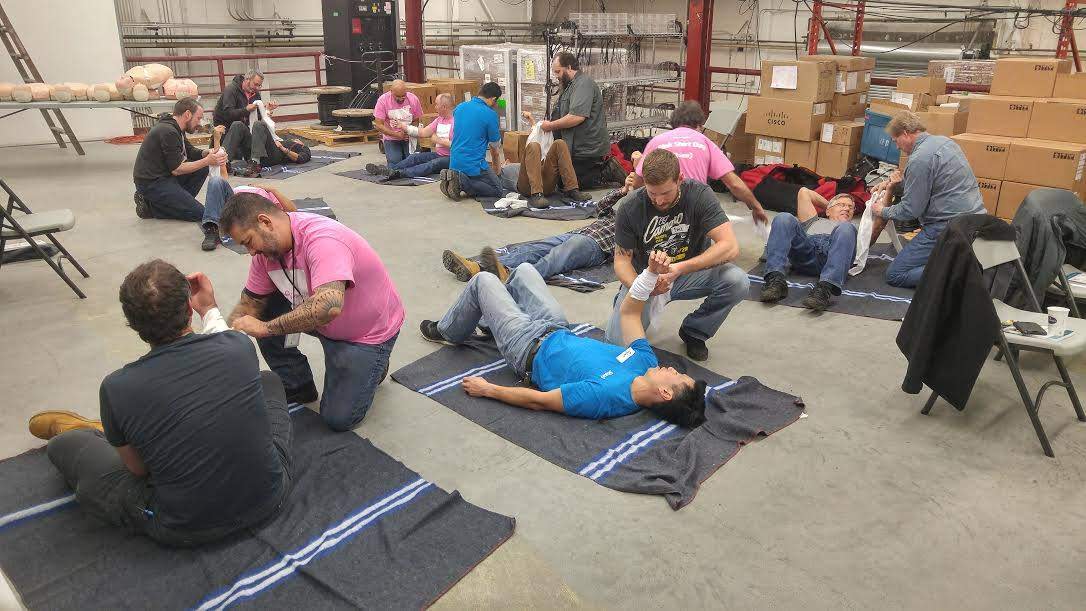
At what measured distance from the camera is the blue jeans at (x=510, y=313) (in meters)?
3.67

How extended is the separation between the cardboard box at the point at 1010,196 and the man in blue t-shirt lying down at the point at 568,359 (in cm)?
418

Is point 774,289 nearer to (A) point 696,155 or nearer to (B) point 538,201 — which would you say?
(A) point 696,155

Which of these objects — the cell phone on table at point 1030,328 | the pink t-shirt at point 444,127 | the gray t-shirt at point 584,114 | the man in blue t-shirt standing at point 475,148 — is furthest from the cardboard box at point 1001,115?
the pink t-shirt at point 444,127

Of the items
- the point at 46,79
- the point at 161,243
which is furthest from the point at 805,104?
the point at 46,79

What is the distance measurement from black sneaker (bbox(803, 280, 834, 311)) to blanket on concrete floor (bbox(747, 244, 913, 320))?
0.07m

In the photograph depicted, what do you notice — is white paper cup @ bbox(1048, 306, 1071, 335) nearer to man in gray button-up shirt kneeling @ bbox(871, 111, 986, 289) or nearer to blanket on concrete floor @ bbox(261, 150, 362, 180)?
man in gray button-up shirt kneeling @ bbox(871, 111, 986, 289)

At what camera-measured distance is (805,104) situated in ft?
25.0

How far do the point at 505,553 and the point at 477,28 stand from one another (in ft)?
49.8

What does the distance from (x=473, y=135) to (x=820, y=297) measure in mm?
3752

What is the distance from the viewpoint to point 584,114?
741 cm

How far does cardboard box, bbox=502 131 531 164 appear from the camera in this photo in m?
8.44

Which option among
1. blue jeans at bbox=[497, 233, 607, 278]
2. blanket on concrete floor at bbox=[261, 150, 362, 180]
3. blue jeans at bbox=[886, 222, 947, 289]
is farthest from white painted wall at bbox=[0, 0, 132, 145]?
blue jeans at bbox=[886, 222, 947, 289]

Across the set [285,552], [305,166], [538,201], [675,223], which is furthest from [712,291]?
[305,166]

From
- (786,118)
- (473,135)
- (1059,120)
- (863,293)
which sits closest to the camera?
(863,293)
